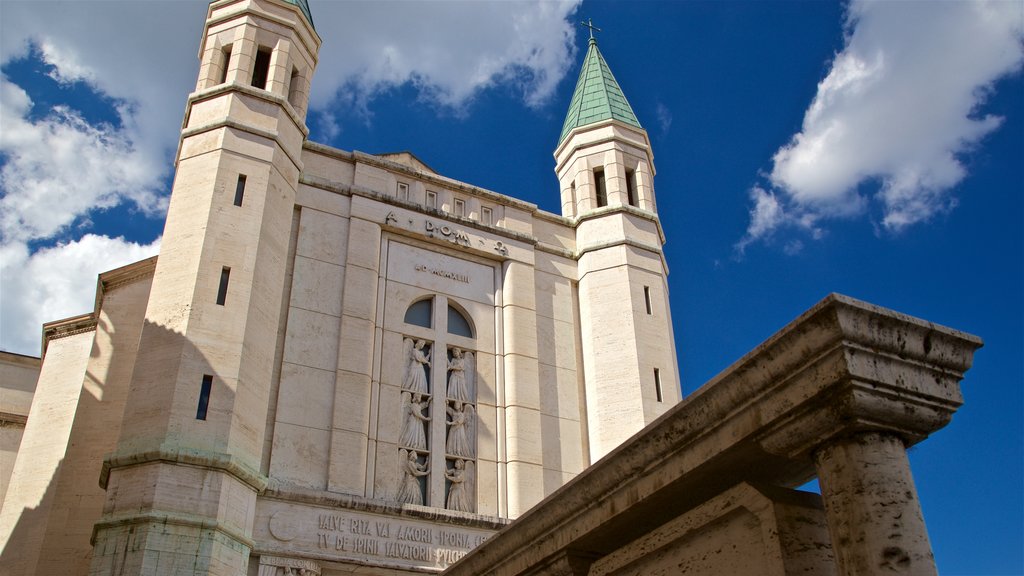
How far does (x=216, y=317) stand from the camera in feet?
54.0

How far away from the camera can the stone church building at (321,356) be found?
15414 millimetres

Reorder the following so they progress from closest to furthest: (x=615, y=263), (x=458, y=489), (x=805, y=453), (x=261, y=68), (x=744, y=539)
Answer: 1. (x=805, y=453)
2. (x=744, y=539)
3. (x=458, y=489)
4. (x=261, y=68)
5. (x=615, y=263)

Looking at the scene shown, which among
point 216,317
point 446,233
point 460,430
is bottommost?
point 460,430

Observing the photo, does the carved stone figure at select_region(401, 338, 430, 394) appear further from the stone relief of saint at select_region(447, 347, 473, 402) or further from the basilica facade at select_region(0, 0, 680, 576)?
the stone relief of saint at select_region(447, 347, 473, 402)

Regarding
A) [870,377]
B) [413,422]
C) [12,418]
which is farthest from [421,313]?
[870,377]

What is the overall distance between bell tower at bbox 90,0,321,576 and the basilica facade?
0.04 meters

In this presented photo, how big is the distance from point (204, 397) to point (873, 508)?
1360cm

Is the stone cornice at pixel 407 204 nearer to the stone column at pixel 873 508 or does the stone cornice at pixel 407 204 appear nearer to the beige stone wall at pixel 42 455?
the beige stone wall at pixel 42 455

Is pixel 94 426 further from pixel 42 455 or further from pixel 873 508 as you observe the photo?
pixel 873 508

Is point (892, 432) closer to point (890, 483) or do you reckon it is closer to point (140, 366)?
point (890, 483)

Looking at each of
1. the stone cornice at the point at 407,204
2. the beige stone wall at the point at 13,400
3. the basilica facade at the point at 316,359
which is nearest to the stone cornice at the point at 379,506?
the basilica facade at the point at 316,359

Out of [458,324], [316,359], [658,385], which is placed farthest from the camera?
[658,385]

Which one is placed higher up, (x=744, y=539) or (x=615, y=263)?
(x=615, y=263)

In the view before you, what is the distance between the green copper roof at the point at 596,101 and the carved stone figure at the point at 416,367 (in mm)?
9058
